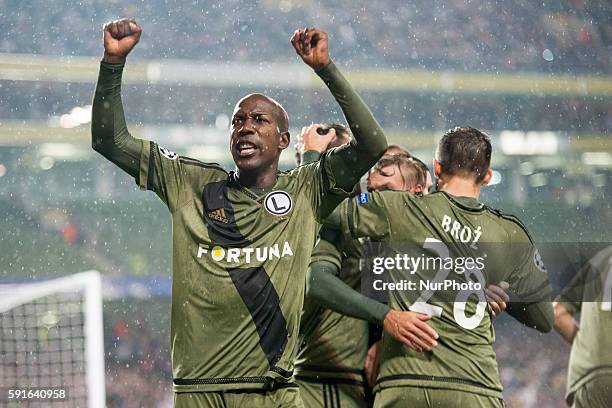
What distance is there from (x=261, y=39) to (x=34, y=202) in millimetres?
3967

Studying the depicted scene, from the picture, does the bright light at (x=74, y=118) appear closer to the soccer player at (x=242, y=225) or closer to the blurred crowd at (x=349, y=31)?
the blurred crowd at (x=349, y=31)

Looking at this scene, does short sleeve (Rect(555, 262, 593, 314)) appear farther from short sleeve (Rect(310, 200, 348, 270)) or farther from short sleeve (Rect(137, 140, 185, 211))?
short sleeve (Rect(137, 140, 185, 211))

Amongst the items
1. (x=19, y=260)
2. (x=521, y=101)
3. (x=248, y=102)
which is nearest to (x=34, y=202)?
(x=19, y=260)

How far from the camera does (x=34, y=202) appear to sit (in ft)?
37.0

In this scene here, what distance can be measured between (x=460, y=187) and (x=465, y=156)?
11 cm

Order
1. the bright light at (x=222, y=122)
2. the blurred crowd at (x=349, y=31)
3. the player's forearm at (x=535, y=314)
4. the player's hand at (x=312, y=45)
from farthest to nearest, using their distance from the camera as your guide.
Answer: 1. the blurred crowd at (x=349, y=31)
2. the bright light at (x=222, y=122)
3. the player's forearm at (x=535, y=314)
4. the player's hand at (x=312, y=45)

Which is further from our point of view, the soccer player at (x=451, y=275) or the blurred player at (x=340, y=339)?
the blurred player at (x=340, y=339)

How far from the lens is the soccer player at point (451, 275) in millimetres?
3023

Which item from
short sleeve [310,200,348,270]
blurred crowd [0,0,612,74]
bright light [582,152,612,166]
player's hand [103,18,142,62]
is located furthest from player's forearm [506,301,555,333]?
blurred crowd [0,0,612,74]

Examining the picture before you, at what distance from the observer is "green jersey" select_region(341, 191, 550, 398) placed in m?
3.04

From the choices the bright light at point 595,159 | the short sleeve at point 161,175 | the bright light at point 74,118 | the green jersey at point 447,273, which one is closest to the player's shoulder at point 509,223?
the green jersey at point 447,273

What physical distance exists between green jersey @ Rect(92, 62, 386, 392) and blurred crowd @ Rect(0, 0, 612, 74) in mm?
8664

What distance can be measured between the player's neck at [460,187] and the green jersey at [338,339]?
418 millimetres

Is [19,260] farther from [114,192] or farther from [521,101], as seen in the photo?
[521,101]
